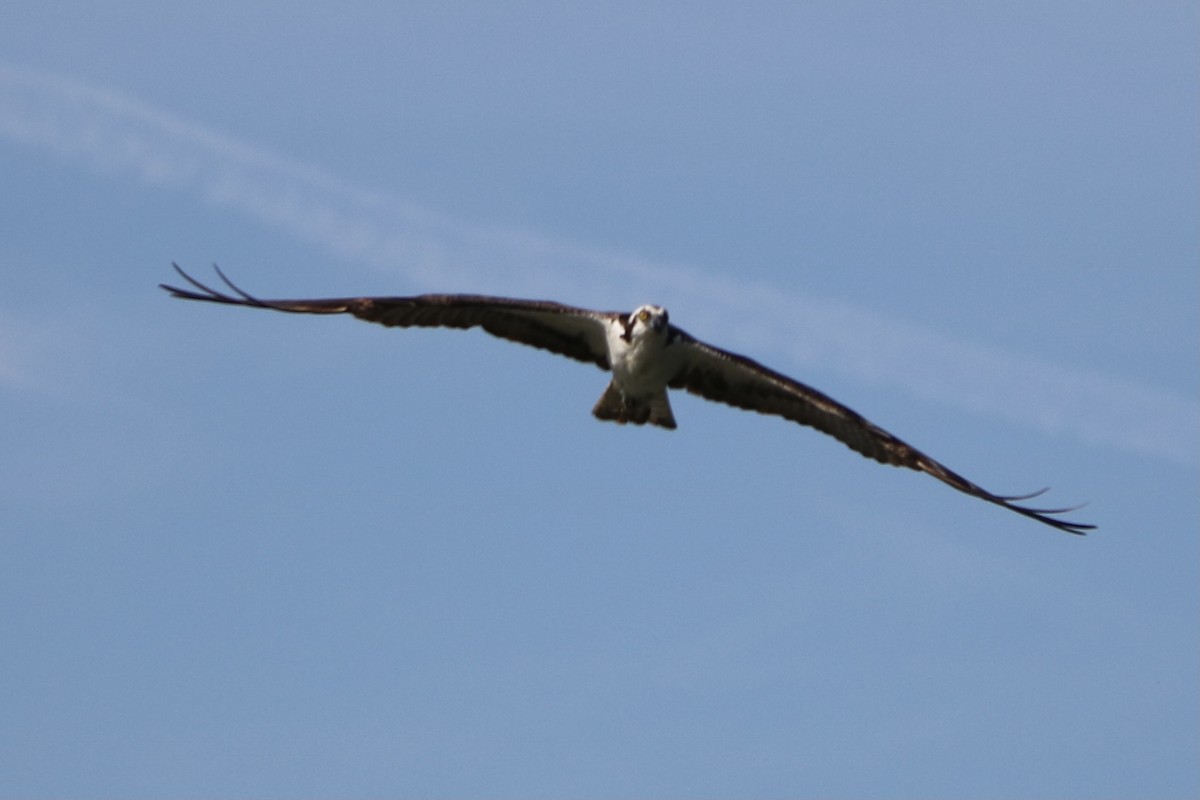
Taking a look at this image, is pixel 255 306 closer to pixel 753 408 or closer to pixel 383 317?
pixel 383 317

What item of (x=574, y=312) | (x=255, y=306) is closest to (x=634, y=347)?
(x=574, y=312)
